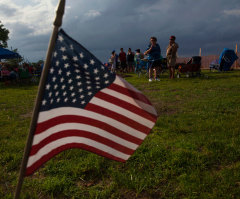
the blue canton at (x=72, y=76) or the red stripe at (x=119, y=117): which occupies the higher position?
the blue canton at (x=72, y=76)

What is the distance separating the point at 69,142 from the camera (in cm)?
201

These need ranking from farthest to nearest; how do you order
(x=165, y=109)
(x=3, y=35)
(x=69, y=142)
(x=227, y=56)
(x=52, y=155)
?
(x=3, y=35) < (x=227, y=56) < (x=165, y=109) < (x=69, y=142) < (x=52, y=155)

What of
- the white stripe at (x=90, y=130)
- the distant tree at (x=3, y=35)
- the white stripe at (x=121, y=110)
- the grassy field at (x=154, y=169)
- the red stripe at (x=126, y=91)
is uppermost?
the distant tree at (x=3, y=35)

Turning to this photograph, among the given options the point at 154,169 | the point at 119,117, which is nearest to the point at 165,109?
the point at 154,169

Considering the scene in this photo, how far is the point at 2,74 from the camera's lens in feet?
44.6

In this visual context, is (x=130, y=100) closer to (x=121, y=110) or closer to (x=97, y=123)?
(x=121, y=110)

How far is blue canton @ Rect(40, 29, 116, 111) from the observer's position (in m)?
1.81

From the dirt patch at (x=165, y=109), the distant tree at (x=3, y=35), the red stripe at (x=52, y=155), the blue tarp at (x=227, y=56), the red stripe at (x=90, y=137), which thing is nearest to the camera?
the red stripe at (x=52, y=155)

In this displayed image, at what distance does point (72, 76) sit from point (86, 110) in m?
0.37

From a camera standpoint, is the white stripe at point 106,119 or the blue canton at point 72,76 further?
the white stripe at point 106,119

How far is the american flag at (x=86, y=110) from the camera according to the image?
5.99 ft

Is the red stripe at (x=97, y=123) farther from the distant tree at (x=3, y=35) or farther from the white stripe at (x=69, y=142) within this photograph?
the distant tree at (x=3, y=35)

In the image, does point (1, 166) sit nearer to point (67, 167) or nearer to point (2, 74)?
point (67, 167)

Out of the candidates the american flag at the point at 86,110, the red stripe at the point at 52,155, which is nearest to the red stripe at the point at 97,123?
the american flag at the point at 86,110
